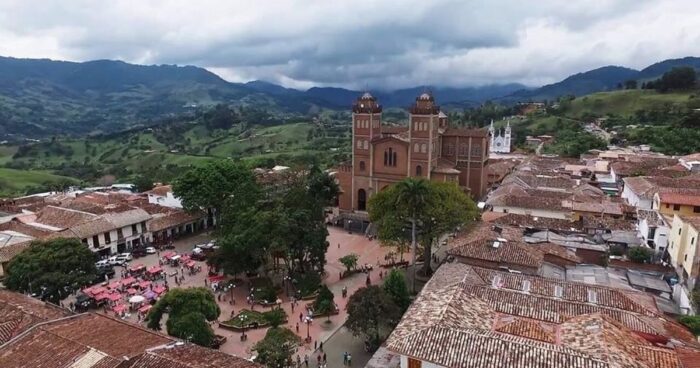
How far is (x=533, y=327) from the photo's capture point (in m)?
18.2

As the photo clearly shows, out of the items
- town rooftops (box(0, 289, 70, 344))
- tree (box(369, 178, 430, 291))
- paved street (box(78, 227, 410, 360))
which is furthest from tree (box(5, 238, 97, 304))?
tree (box(369, 178, 430, 291))

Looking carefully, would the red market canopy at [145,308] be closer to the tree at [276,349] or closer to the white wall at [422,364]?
the tree at [276,349]

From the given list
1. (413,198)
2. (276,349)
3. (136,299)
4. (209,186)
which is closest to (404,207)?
(413,198)

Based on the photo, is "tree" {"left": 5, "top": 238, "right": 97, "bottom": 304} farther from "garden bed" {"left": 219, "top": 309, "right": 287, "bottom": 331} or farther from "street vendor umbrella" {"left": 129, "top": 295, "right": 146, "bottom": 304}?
"garden bed" {"left": 219, "top": 309, "right": 287, "bottom": 331}

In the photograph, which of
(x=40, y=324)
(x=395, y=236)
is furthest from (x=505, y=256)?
(x=40, y=324)

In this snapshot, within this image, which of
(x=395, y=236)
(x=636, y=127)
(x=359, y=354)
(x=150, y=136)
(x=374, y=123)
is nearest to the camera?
(x=359, y=354)

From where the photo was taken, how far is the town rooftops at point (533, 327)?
1537cm

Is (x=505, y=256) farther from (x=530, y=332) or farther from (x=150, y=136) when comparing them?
(x=150, y=136)

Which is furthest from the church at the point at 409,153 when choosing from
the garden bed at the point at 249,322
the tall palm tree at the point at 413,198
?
the garden bed at the point at 249,322

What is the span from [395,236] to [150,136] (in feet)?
455

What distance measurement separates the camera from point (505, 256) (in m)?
27.5

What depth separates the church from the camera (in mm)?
49156

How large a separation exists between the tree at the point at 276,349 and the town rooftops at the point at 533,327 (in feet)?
17.1

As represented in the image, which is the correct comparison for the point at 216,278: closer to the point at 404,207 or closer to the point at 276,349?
the point at 404,207
